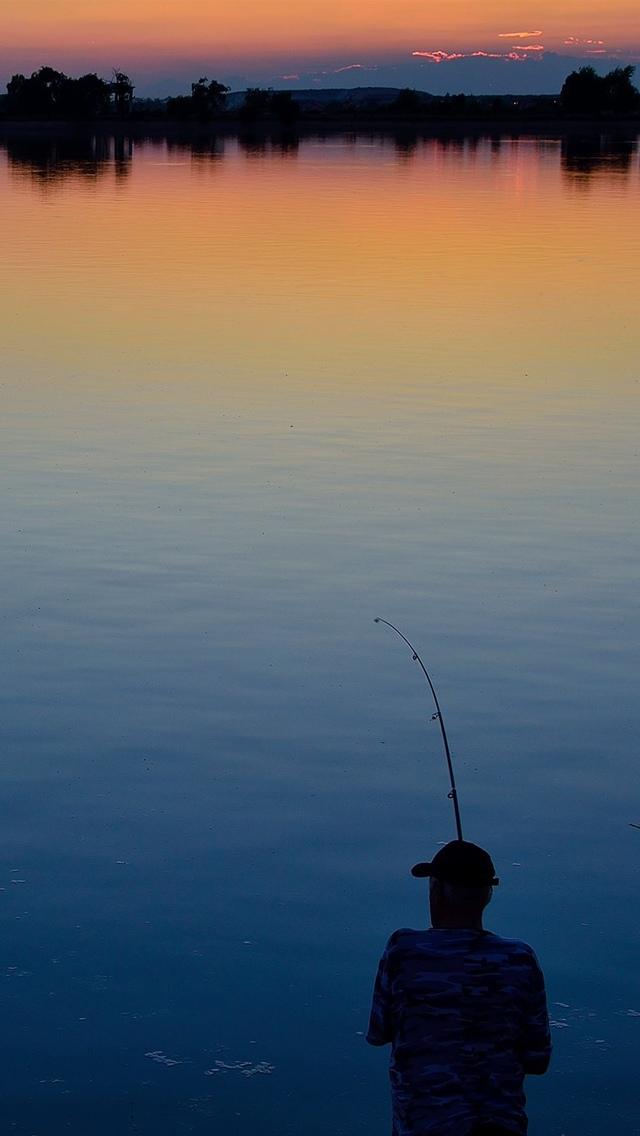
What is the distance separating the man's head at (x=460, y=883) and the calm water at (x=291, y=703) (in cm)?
182

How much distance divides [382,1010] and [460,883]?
13.5 inches

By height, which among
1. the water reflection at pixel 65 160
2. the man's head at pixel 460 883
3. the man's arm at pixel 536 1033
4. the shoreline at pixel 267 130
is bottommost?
the man's arm at pixel 536 1033

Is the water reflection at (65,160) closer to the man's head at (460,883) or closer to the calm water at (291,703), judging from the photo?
the calm water at (291,703)

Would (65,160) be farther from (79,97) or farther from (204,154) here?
(79,97)

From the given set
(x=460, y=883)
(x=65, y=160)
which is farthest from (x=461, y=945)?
(x=65, y=160)

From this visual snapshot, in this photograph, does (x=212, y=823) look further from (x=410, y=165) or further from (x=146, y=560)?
(x=410, y=165)

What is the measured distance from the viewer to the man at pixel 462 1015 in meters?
3.60

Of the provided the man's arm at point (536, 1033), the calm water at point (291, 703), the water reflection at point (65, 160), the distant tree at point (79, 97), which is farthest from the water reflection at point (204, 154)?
the man's arm at point (536, 1033)

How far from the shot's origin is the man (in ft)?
11.8

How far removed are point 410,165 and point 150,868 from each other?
89.5 metres

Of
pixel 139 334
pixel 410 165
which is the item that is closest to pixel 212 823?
pixel 139 334

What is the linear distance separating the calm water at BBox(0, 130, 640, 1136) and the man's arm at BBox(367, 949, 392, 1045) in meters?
1.63

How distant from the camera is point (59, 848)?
7.23 m

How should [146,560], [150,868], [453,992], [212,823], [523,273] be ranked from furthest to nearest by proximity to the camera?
[523,273] → [146,560] → [212,823] → [150,868] → [453,992]
